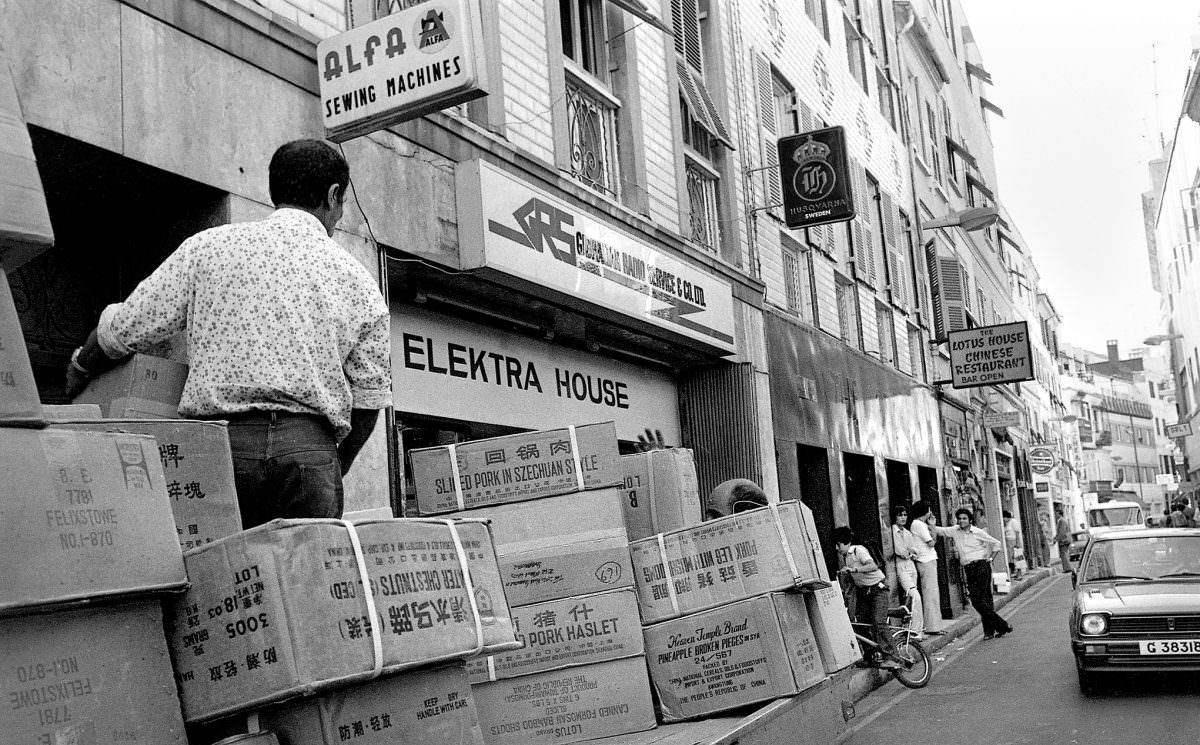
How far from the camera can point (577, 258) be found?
8.77 m

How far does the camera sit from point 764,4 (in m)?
15.2

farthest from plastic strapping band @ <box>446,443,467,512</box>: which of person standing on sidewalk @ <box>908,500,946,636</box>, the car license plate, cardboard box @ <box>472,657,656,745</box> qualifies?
person standing on sidewalk @ <box>908,500,946,636</box>

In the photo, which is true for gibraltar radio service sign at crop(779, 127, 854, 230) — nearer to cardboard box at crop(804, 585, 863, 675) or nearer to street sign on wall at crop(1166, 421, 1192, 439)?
cardboard box at crop(804, 585, 863, 675)

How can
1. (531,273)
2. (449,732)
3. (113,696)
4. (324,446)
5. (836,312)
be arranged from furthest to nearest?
(836,312), (531,273), (324,446), (449,732), (113,696)

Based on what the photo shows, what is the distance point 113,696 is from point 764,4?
14.1 metres

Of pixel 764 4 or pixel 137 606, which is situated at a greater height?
pixel 764 4

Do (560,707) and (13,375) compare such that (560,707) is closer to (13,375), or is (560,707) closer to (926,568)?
(13,375)

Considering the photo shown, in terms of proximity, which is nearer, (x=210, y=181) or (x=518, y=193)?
(x=210, y=181)

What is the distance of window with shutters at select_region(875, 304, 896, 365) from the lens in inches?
792

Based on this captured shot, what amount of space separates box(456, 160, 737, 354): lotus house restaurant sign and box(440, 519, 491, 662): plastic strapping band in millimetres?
4342

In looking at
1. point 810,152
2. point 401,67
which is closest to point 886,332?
point 810,152

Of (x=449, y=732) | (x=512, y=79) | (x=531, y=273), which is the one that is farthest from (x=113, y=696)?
(x=512, y=79)

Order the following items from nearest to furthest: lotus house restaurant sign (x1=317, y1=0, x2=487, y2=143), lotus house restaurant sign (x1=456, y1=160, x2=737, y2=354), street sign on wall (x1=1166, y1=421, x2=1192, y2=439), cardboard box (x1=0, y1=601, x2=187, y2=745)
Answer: cardboard box (x1=0, y1=601, x2=187, y2=745) < lotus house restaurant sign (x1=317, y1=0, x2=487, y2=143) < lotus house restaurant sign (x1=456, y1=160, x2=737, y2=354) < street sign on wall (x1=1166, y1=421, x2=1192, y2=439)

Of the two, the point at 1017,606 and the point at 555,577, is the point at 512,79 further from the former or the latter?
the point at 1017,606
